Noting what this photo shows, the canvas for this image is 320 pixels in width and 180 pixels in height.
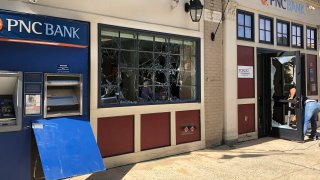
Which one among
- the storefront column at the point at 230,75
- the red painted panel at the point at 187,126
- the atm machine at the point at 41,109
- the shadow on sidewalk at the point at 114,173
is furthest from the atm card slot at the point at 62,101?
the storefront column at the point at 230,75

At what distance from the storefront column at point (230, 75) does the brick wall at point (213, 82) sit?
0.10 meters

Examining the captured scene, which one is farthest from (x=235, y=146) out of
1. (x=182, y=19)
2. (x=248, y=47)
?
(x=182, y=19)

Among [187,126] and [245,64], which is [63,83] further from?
[245,64]

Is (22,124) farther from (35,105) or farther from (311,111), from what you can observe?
(311,111)

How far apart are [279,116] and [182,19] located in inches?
160

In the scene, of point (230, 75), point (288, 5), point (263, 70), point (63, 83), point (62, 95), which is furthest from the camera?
point (288, 5)

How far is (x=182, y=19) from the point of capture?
685 cm

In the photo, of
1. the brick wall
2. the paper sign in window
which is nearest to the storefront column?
the brick wall

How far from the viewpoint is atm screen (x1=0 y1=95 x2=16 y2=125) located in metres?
4.36

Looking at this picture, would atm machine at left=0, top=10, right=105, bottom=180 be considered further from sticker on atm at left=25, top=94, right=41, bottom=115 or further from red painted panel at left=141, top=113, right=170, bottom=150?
red painted panel at left=141, top=113, right=170, bottom=150

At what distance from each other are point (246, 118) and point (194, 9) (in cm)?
318

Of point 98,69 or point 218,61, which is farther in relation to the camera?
point 218,61

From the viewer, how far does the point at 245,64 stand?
8297 millimetres

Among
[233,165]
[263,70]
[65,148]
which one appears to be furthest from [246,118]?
[65,148]
